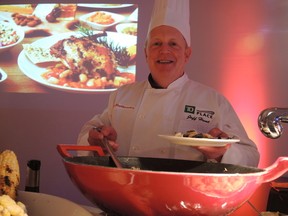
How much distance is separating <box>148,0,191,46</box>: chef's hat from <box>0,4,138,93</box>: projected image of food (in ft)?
7.63

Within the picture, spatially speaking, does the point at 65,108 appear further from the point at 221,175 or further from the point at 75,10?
the point at 221,175

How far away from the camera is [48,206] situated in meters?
0.72

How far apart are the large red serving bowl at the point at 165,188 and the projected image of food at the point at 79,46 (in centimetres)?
345

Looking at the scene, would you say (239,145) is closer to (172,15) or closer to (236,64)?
(172,15)

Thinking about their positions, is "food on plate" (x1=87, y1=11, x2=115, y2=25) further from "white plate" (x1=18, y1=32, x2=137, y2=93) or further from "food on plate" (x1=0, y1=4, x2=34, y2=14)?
"food on plate" (x1=0, y1=4, x2=34, y2=14)

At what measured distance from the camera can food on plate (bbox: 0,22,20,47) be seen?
4.37 m

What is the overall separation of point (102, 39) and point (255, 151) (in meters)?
2.87

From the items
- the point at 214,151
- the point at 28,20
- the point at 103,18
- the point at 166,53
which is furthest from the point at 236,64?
the point at 214,151

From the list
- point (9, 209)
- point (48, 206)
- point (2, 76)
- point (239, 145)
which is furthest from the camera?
point (2, 76)

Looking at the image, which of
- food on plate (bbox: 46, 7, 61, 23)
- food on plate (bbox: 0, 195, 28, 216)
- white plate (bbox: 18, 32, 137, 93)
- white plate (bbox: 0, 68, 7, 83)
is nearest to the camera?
food on plate (bbox: 0, 195, 28, 216)

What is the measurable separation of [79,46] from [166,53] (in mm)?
2681

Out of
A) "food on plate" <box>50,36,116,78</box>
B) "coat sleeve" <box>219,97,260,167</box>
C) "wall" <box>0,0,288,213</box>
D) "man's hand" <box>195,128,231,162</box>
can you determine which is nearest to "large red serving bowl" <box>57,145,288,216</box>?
"man's hand" <box>195,128,231,162</box>

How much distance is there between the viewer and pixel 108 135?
105cm

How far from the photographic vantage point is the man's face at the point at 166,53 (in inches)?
67.5
